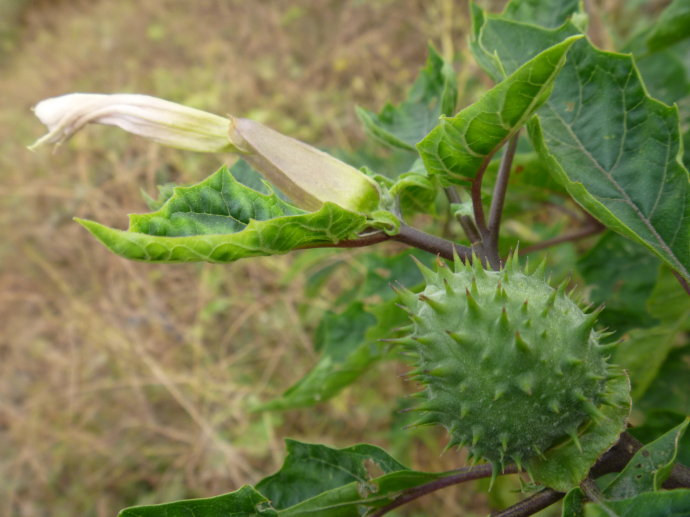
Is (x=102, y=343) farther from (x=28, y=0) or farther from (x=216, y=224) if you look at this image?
(x=28, y=0)

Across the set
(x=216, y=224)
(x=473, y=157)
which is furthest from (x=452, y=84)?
(x=216, y=224)

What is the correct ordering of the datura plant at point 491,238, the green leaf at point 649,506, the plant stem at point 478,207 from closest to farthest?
1. the green leaf at point 649,506
2. the datura plant at point 491,238
3. the plant stem at point 478,207

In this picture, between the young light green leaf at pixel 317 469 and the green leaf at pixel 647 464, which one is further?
the young light green leaf at pixel 317 469

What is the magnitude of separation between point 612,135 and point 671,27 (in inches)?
23.1

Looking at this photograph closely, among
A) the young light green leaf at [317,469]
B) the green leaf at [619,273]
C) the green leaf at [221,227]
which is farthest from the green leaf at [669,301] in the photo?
the green leaf at [221,227]

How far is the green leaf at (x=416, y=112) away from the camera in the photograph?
1.62 m

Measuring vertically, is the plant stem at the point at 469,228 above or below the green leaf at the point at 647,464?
above

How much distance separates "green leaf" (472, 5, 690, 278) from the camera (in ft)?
4.12

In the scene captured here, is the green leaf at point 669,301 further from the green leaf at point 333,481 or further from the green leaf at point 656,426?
the green leaf at point 333,481

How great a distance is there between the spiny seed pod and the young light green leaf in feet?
1.34

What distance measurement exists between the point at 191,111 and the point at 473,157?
56cm

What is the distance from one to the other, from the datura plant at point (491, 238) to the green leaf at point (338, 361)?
102mm

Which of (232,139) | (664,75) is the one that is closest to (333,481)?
(232,139)

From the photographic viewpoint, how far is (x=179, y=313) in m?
4.78
